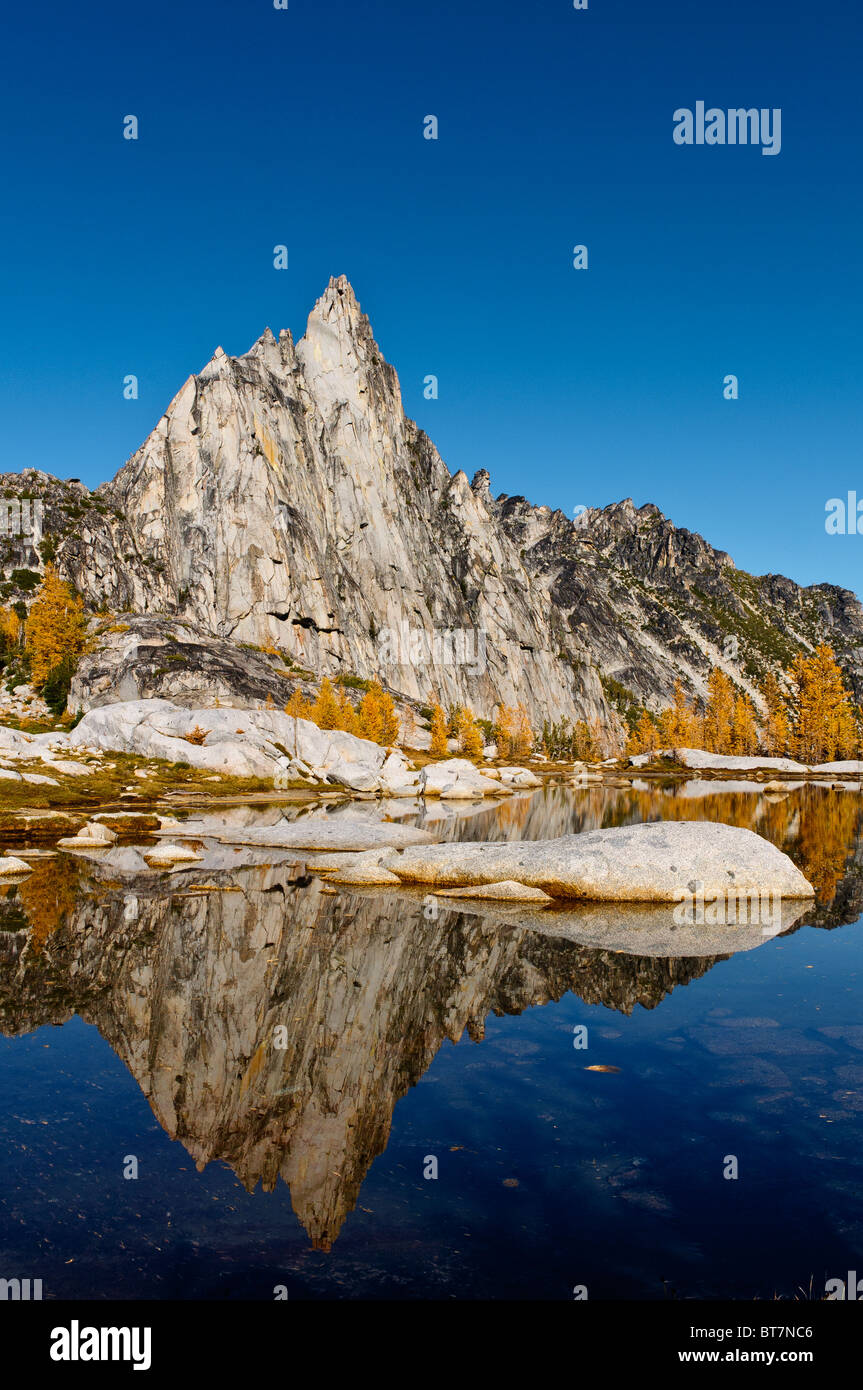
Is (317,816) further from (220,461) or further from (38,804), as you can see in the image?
(220,461)

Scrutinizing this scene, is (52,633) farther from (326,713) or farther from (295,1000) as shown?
(295,1000)

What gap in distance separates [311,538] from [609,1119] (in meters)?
166

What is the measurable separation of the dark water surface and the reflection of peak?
2.6 inches

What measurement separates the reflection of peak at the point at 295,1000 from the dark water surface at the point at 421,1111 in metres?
0.07

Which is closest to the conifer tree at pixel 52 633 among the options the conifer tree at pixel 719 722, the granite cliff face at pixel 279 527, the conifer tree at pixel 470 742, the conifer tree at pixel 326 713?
the granite cliff face at pixel 279 527

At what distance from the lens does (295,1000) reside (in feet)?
50.9

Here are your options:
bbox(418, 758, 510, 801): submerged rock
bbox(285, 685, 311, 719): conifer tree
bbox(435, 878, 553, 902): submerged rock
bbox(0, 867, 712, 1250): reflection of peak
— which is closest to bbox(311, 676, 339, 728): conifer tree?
bbox(285, 685, 311, 719): conifer tree

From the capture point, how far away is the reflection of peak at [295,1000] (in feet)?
35.0

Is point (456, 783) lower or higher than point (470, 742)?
lower

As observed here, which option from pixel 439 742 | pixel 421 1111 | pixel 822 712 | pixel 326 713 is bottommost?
pixel 421 1111

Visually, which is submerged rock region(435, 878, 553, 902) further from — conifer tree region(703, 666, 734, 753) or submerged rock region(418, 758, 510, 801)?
conifer tree region(703, 666, 734, 753)

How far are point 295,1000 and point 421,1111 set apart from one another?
15.4 feet

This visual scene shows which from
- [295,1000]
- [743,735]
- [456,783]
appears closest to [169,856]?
[295,1000]

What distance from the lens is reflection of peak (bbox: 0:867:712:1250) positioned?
10.7 m
